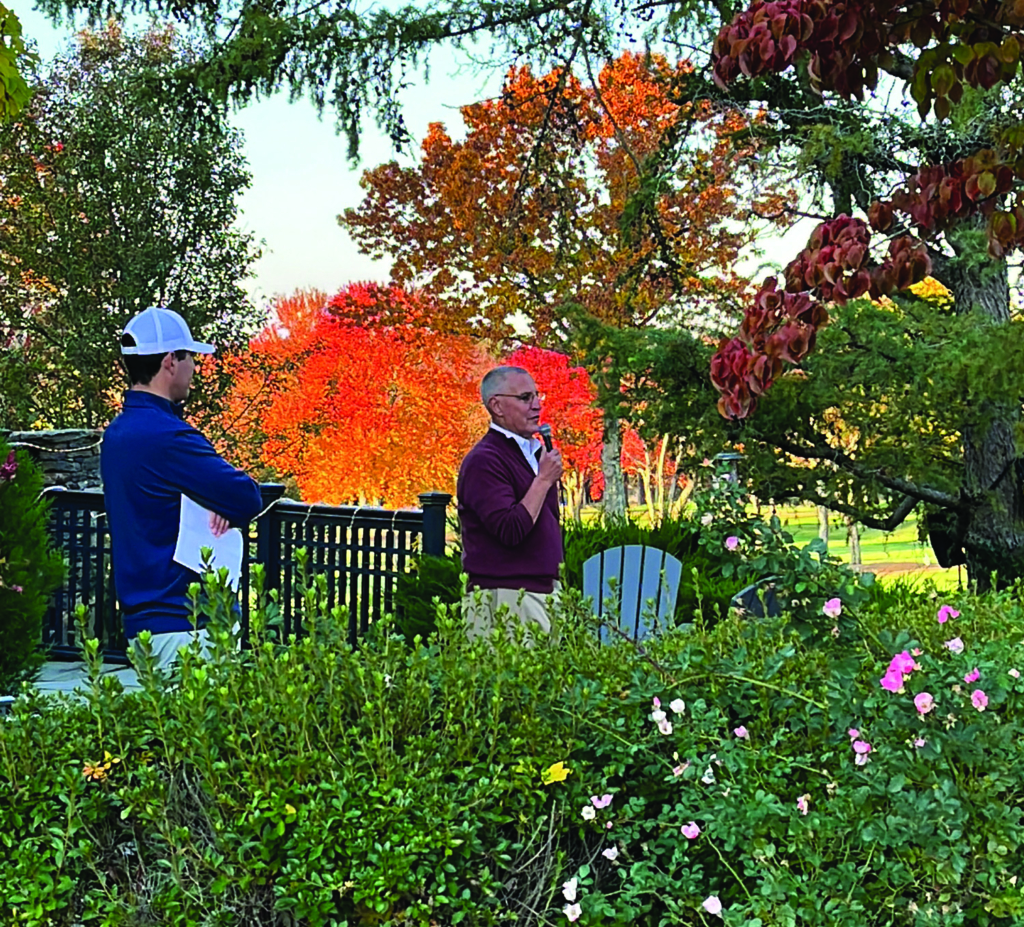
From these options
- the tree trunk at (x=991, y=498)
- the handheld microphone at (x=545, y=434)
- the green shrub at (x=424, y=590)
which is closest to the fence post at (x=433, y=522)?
the green shrub at (x=424, y=590)

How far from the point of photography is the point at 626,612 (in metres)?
5.82

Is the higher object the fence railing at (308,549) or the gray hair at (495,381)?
the gray hair at (495,381)

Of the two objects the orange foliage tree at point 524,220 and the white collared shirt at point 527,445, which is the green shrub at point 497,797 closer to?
the white collared shirt at point 527,445

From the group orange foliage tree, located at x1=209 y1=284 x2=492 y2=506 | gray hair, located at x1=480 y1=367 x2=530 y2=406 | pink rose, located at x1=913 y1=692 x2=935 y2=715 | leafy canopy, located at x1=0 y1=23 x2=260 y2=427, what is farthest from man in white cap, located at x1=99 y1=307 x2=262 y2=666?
orange foliage tree, located at x1=209 y1=284 x2=492 y2=506

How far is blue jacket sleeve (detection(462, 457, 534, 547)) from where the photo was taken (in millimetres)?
4293

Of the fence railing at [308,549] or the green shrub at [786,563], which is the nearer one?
→ the green shrub at [786,563]

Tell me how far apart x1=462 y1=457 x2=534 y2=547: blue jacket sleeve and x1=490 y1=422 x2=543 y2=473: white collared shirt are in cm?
16

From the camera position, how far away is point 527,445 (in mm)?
4543

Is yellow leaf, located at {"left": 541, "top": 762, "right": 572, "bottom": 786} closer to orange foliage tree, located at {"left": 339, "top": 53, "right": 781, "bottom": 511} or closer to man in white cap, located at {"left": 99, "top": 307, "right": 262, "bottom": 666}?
man in white cap, located at {"left": 99, "top": 307, "right": 262, "bottom": 666}

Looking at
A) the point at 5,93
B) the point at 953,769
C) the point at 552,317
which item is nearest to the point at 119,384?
the point at 552,317

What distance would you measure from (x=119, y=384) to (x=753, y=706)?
14.7 metres

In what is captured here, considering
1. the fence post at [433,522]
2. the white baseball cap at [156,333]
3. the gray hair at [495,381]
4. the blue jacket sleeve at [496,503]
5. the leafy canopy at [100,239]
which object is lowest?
the fence post at [433,522]

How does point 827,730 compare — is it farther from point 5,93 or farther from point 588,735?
point 5,93

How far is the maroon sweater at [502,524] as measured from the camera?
431 cm
